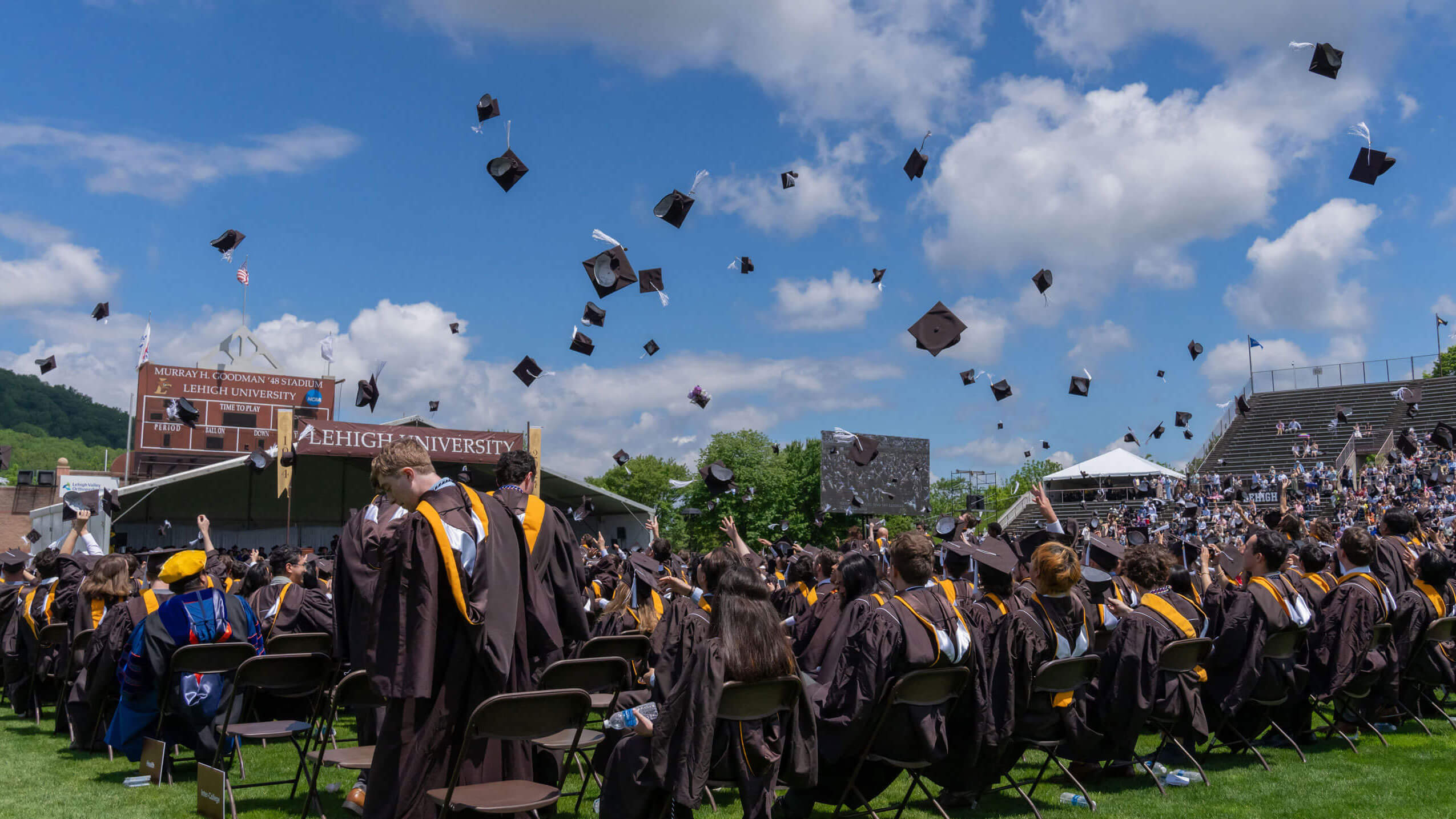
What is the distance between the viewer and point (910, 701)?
178 inches

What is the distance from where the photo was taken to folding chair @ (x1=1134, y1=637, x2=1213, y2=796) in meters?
5.51

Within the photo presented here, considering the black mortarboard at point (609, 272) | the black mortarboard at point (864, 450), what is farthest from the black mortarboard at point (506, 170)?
the black mortarboard at point (864, 450)

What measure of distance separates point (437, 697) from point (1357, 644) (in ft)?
19.6

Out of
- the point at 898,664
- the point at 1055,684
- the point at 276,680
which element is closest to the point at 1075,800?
the point at 1055,684

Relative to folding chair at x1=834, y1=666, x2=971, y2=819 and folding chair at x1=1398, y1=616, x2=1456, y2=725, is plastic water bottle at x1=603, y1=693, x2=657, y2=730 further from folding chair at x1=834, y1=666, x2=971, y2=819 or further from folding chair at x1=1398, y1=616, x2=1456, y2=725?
folding chair at x1=1398, y1=616, x2=1456, y2=725

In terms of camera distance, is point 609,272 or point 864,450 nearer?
point 609,272

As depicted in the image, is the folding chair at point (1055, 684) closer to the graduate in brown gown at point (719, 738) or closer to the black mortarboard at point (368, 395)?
the graduate in brown gown at point (719, 738)

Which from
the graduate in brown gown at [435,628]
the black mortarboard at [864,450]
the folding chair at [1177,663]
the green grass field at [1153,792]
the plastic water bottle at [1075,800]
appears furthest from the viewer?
the black mortarboard at [864,450]

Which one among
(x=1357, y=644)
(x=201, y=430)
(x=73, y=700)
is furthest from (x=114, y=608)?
(x=201, y=430)

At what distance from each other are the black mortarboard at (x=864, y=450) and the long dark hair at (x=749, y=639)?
68.7ft

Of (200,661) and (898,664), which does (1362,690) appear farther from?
(200,661)

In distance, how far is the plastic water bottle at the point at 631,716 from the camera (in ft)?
12.8

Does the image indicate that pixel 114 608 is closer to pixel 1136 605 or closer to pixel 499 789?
pixel 499 789

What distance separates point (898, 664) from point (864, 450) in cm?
2267
